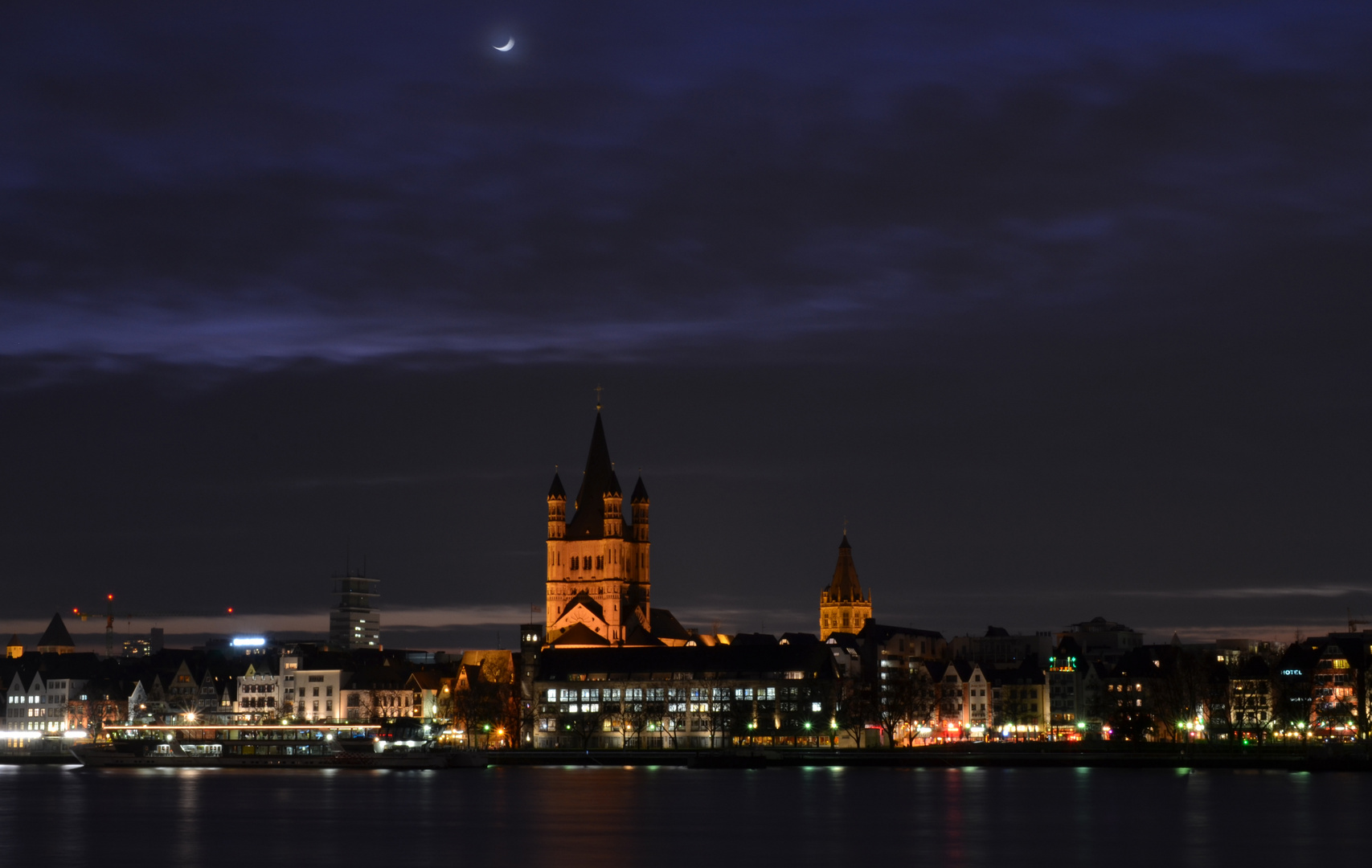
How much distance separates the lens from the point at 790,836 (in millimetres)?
81438

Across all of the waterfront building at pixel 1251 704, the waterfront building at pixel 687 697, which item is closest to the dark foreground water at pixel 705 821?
the waterfront building at pixel 1251 704

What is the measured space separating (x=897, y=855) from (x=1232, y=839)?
15.7 m

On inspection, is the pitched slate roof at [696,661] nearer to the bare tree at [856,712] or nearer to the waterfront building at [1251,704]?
the bare tree at [856,712]

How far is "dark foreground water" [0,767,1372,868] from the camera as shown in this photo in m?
74.0

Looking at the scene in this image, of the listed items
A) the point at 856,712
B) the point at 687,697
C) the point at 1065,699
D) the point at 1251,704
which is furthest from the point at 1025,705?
the point at 687,697

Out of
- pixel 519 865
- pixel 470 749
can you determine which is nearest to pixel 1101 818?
pixel 519 865

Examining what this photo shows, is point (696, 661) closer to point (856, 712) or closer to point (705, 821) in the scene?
point (856, 712)

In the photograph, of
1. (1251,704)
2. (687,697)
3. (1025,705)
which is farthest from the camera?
(1025,705)

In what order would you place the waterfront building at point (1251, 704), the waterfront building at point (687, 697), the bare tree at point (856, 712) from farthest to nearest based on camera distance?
the waterfront building at point (687, 697)
the bare tree at point (856, 712)
the waterfront building at point (1251, 704)

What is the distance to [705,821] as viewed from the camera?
296 ft

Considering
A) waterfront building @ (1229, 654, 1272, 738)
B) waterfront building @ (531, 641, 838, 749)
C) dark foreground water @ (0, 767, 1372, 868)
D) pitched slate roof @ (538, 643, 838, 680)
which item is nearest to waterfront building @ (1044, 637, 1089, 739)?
waterfront building @ (1229, 654, 1272, 738)

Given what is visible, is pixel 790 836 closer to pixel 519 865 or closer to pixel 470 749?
pixel 519 865

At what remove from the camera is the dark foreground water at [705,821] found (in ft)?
243

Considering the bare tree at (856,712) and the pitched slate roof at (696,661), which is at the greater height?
the pitched slate roof at (696,661)
